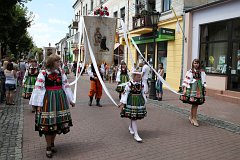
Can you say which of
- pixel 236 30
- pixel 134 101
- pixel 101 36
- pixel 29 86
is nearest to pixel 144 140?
pixel 134 101

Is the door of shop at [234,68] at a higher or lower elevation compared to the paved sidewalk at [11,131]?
higher

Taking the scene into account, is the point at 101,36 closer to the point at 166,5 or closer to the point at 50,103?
the point at 50,103

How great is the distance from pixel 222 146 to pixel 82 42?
478 centimetres

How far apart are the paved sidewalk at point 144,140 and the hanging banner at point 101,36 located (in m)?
1.82

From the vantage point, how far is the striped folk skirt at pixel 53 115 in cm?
462

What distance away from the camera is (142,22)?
57.1 feet

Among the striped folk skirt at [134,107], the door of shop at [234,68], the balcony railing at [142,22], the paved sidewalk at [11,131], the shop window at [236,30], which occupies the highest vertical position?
the balcony railing at [142,22]

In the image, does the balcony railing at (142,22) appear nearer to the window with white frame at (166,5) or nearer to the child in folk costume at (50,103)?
the window with white frame at (166,5)

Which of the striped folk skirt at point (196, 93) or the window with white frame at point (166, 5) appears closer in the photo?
the striped folk skirt at point (196, 93)

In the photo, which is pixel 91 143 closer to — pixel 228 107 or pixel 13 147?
pixel 13 147

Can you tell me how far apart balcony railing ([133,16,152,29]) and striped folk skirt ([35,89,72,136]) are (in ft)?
42.3

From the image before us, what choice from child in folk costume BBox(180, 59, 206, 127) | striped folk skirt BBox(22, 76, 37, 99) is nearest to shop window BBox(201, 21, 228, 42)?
child in folk costume BBox(180, 59, 206, 127)

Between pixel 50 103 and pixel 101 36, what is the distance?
146 inches

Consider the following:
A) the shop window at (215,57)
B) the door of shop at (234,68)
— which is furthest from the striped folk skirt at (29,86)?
the door of shop at (234,68)
